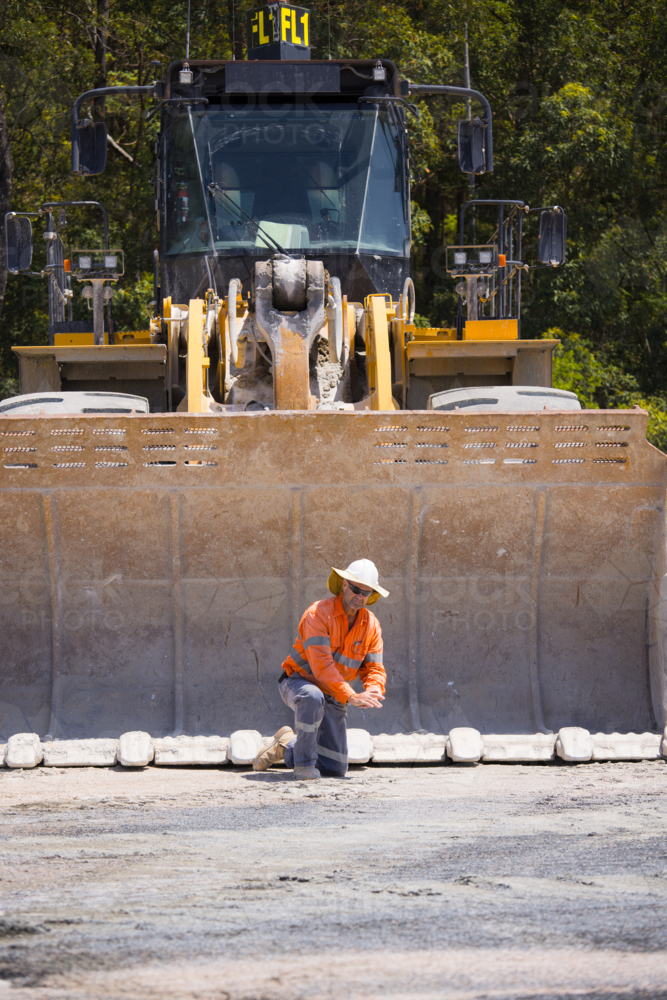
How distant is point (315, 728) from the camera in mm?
5168

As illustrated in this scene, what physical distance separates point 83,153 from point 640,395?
12.8 metres

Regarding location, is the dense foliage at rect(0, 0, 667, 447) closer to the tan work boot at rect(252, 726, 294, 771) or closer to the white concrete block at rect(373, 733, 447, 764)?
the white concrete block at rect(373, 733, 447, 764)

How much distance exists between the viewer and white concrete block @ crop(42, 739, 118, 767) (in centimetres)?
535

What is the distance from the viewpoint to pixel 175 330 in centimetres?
725

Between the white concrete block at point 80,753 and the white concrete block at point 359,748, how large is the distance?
1.02 meters

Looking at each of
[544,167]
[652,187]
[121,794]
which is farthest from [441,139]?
[121,794]

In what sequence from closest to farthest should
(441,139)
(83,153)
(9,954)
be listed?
1. (9,954)
2. (83,153)
3. (441,139)

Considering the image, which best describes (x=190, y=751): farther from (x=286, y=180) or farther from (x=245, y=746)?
(x=286, y=180)

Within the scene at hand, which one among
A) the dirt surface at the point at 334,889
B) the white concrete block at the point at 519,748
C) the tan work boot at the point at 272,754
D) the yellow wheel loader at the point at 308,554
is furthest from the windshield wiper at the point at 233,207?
the dirt surface at the point at 334,889

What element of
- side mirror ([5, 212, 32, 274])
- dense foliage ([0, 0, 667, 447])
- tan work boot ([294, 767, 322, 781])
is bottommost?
tan work boot ([294, 767, 322, 781])

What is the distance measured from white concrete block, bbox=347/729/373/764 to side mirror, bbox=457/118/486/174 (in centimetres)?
428

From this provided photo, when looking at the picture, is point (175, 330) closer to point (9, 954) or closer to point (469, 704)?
point (469, 704)

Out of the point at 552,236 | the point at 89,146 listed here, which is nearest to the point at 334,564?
the point at 552,236

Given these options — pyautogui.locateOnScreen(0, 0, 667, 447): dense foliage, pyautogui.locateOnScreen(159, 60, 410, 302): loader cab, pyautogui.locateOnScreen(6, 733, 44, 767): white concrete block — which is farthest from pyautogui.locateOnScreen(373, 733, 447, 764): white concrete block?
pyautogui.locateOnScreen(0, 0, 667, 447): dense foliage
